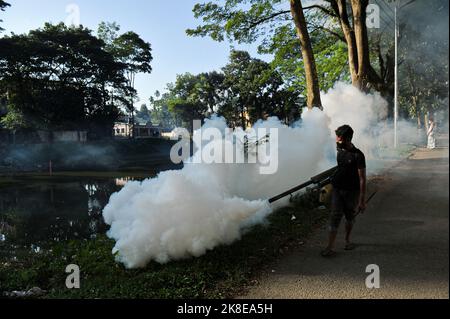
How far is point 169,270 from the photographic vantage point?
495 centimetres

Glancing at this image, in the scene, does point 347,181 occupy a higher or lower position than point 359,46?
lower

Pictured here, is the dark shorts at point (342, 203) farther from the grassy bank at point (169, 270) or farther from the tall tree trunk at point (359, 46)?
the tall tree trunk at point (359, 46)

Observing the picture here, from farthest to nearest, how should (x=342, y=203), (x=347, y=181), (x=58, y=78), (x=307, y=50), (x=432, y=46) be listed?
(x=58, y=78) < (x=307, y=50) < (x=342, y=203) < (x=347, y=181) < (x=432, y=46)

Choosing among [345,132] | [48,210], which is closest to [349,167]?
[345,132]

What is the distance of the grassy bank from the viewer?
4.49 m

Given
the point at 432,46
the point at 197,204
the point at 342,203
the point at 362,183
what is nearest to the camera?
the point at 432,46

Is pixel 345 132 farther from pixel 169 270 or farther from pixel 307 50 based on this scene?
pixel 307 50

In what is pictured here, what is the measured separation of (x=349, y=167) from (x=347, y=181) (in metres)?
0.20

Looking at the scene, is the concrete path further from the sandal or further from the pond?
the pond

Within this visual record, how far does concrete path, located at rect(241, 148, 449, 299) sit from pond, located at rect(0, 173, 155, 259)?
6.32 m

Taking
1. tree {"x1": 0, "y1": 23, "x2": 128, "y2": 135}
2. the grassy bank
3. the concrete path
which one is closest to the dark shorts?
Result: the concrete path

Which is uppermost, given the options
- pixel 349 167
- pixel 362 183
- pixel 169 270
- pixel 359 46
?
pixel 359 46

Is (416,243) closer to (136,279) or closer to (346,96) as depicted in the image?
(136,279)
